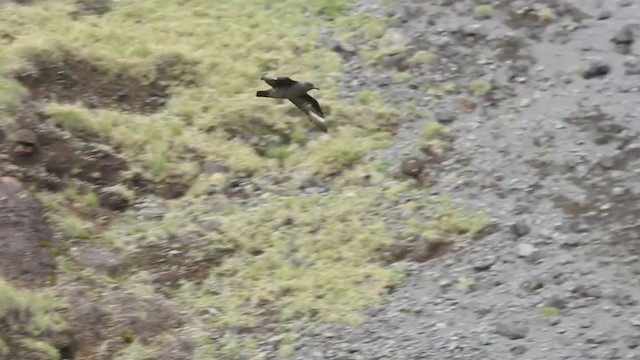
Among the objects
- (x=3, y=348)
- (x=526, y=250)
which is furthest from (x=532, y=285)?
(x=3, y=348)

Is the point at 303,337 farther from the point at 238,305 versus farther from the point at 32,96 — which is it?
the point at 32,96

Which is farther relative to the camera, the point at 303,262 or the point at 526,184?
the point at 526,184

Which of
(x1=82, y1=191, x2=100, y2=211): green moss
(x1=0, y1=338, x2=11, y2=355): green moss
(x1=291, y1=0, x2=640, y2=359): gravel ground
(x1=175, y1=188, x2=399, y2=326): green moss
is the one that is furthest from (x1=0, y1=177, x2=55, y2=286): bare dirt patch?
(x1=291, y1=0, x2=640, y2=359): gravel ground

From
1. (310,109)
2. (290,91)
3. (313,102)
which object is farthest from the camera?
(310,109)

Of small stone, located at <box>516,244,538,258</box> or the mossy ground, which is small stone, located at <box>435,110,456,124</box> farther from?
small stone, located at <box>516,244,538,258</box>

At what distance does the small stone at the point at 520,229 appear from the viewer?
6539 millimetres

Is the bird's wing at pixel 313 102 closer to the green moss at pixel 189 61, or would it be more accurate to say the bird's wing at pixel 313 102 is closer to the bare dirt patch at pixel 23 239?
the bare dirt patch at pixel 23 239

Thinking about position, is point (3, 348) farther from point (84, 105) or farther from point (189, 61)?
point (189, 61)

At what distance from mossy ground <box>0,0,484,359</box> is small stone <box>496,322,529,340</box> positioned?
2.64 feet

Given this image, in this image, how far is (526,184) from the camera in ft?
23.0

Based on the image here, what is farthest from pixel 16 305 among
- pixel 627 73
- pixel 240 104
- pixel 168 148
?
→ pixel 627 73

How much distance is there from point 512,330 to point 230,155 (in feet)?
9.33

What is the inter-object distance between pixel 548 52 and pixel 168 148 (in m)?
3.21

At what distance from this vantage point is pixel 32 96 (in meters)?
7.67
